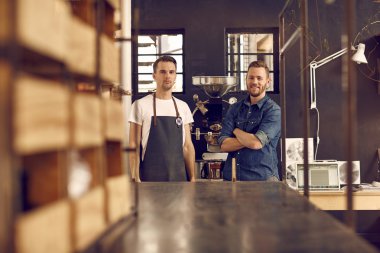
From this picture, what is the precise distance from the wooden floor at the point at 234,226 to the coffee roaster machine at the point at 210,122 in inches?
117

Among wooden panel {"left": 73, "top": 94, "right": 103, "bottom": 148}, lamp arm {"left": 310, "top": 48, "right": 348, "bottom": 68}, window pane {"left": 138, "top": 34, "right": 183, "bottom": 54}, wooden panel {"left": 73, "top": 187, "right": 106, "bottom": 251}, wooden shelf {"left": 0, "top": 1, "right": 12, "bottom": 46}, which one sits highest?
window pane {"left": 138, "top": 34, "right": 183, "bottom": 54}

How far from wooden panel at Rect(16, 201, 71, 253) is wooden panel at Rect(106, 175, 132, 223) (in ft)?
0.97

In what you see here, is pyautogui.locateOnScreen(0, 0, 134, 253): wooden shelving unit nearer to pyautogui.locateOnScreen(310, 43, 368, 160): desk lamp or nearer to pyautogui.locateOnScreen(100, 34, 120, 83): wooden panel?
pyautogui.locateOnScreen(100, 34, 120, 83): wooden panel

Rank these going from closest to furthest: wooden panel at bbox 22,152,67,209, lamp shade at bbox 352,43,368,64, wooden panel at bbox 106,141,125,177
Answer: wooden panel at bbox 22,152,67,209
wooden panel at bbox 106,141,125,177
lamp shade at bbox 352,43,368,64

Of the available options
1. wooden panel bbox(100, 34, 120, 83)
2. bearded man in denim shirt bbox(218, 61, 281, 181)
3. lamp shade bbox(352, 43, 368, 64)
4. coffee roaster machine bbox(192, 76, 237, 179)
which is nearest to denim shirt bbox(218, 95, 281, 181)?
bearded man in denim shirt bbox(218, 61, 281, 181)

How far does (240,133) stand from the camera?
353 centimetres

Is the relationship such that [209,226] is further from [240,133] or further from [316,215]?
[240,133]

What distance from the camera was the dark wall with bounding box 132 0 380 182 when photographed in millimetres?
5809

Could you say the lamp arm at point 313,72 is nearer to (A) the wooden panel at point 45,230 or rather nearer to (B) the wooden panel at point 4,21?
(A) the wooden panel at point 45,230

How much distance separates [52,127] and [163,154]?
9.99 ft

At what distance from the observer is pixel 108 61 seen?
3.62 feet

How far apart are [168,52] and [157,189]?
414cm

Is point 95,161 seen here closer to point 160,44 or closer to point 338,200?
point 338,200

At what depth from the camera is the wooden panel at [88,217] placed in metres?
0.85
